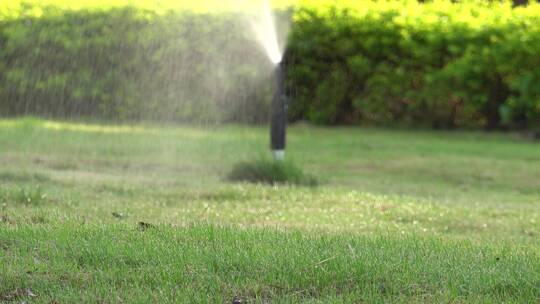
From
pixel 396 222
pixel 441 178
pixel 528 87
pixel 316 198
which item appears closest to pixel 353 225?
pixel 396 222

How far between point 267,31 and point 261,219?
4288mm

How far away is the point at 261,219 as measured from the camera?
273 inches

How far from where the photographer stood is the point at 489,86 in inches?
538

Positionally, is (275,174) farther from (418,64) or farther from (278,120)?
(418,64)

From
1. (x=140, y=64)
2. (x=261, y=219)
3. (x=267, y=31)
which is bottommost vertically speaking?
(x=261, y=219)

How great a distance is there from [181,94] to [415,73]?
334cm

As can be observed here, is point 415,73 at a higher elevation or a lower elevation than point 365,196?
higher

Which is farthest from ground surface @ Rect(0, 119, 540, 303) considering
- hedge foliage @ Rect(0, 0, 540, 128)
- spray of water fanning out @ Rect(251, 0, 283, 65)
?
spray of water fanning out @ Rect(251, 0, 283, 65)

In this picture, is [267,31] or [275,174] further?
[267,31]

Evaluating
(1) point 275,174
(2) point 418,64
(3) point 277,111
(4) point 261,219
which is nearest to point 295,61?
(2) point 418,64

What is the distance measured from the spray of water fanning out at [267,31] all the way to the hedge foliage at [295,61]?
1199 millimetres

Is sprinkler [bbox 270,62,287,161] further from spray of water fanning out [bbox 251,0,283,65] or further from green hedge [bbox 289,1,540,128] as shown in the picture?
green hedge [bbox 289,1,540,128]

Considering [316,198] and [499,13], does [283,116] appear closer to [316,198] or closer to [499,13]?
[316,198]

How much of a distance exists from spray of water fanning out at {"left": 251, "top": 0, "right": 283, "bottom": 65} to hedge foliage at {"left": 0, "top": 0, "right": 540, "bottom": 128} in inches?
47.2
